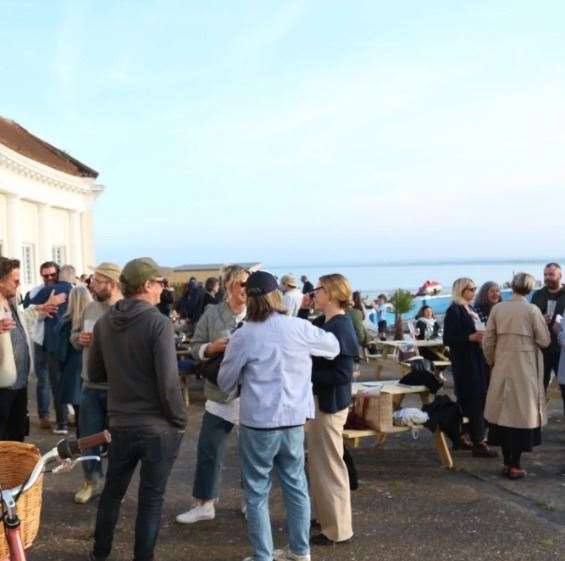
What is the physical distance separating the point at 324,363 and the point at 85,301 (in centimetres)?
295

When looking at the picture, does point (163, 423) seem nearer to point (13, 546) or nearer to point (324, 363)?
point (324, 363)

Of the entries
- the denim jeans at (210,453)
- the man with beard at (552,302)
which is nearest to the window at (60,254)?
the man with beard at (552,302)

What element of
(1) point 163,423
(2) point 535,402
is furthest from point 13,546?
(2) point 535,402

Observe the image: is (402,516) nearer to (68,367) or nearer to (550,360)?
(550,360)

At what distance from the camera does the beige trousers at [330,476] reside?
14.3ft

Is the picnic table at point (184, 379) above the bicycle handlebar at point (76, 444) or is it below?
below

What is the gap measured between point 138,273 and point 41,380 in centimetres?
489

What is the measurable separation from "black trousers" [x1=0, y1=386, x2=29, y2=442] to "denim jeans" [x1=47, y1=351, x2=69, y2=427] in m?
2.11

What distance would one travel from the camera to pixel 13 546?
7.40ft

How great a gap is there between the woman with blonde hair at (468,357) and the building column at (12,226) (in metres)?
18.1

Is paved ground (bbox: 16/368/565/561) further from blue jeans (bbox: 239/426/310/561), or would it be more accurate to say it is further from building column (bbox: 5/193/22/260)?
building column (bbox: 5/193/22/260)

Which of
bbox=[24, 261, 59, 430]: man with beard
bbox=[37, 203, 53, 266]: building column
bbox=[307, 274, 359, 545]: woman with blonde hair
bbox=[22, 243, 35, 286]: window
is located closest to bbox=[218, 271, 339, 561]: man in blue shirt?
bbox=[307, 274, 359, 545]: woman with blonde hair

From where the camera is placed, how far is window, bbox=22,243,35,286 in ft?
76.3

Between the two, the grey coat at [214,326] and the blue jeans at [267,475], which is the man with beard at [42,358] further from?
the blue jeans at [267,475]
